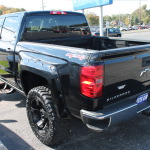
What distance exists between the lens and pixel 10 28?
3.71 m

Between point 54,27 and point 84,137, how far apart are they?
7.14 ft

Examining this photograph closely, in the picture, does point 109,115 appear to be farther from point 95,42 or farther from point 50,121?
point 95,42

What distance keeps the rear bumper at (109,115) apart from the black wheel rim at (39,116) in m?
0.73

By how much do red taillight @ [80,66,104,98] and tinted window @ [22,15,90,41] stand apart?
1753 mm

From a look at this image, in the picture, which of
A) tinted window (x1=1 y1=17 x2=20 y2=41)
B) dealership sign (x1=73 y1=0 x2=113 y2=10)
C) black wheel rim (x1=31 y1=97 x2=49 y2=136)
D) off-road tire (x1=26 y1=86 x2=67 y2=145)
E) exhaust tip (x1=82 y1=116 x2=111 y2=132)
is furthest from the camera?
dealership sign (x1=73 y1=0 x2=113 y2=10)

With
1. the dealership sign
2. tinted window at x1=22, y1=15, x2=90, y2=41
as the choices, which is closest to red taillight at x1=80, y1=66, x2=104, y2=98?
tinted window at x1=22, y1=15, x2=90, y2=41

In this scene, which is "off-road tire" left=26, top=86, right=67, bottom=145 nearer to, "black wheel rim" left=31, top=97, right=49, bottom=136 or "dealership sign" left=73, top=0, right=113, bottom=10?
"black wheel rim" left=31, top=97, right=49, bottom=136

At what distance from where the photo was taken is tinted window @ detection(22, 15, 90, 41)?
357cm

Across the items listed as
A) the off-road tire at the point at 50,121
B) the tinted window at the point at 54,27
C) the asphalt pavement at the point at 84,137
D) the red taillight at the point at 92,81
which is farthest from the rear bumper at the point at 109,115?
the tinted window at the point at 54,27

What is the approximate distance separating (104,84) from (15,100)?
10.1 feet

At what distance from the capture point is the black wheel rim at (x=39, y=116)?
2.77 meters

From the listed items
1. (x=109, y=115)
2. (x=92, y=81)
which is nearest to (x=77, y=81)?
(x=92, y=81)

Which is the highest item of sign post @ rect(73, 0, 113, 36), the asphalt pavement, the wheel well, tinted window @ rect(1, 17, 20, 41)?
sign post @ rect(73, 0, 113, 36)

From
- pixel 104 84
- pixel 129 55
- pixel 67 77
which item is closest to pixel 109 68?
pixel 104 84
